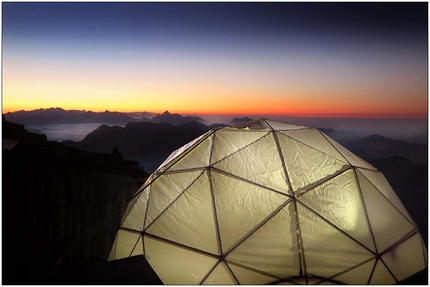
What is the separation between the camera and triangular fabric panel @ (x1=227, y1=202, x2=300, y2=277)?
2.91 m

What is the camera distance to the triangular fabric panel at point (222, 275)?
2949mm

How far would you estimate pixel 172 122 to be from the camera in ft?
40.2

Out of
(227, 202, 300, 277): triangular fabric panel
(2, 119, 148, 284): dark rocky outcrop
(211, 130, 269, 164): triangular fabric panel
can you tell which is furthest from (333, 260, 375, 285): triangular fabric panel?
(2, 119, 148, 284): dark rocky outcrop

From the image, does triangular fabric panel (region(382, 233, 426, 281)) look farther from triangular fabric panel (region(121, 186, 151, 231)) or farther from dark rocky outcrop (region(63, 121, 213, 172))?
dark rocky outcrop (region(63, 121, 213, 172))

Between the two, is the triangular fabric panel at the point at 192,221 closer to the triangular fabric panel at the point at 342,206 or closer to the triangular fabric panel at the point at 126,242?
the triangular fabric panel at the point at 126,242

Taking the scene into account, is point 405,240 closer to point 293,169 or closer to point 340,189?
point 340,189

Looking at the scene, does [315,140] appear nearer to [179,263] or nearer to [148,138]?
[179,263]

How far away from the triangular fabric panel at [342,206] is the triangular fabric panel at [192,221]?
3.53 ft

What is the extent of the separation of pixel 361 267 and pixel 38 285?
3034mm

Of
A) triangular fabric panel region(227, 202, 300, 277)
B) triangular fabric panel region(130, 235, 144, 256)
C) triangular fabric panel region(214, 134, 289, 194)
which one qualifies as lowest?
triangular fabric panel region(130, 235, 144, 256)

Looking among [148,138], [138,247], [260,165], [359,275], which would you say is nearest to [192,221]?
[138,247]

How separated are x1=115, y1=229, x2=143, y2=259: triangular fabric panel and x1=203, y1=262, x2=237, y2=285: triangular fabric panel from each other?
105 cm

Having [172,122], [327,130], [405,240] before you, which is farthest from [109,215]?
[172,122]

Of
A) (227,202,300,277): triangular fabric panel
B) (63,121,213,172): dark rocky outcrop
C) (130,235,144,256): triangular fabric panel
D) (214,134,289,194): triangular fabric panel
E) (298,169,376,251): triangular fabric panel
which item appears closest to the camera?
(227,202,300,277): triangular fabric panel
